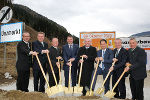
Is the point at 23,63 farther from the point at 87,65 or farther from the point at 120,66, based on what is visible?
the point at 120,66

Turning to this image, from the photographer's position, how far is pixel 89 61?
5.27m

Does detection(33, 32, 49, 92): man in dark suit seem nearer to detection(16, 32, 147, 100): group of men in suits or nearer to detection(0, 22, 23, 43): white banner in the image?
detection(16, 32, 147, 100): group of men in suits

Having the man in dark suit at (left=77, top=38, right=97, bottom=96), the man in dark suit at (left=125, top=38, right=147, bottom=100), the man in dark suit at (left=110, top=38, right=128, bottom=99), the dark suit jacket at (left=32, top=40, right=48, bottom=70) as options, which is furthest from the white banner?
the man in dark suit at (left=125, top=38, right=147, bottom=100)

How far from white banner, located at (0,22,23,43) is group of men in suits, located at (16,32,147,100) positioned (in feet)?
12.4

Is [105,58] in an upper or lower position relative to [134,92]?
upper

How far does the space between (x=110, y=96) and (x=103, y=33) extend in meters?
8.35

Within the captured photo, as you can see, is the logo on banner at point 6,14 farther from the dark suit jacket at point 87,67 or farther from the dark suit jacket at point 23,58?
the dark suit jacket at point 87,67

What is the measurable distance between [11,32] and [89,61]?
5.34 metres

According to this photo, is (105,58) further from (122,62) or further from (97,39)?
(97,39)

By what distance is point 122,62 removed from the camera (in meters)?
4.75

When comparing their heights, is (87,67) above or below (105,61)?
below

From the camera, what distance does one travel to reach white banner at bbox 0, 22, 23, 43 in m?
8.51

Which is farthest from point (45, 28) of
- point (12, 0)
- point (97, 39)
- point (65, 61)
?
point (65, 61)

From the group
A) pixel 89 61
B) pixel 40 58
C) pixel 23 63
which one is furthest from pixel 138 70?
pixel 23 63
